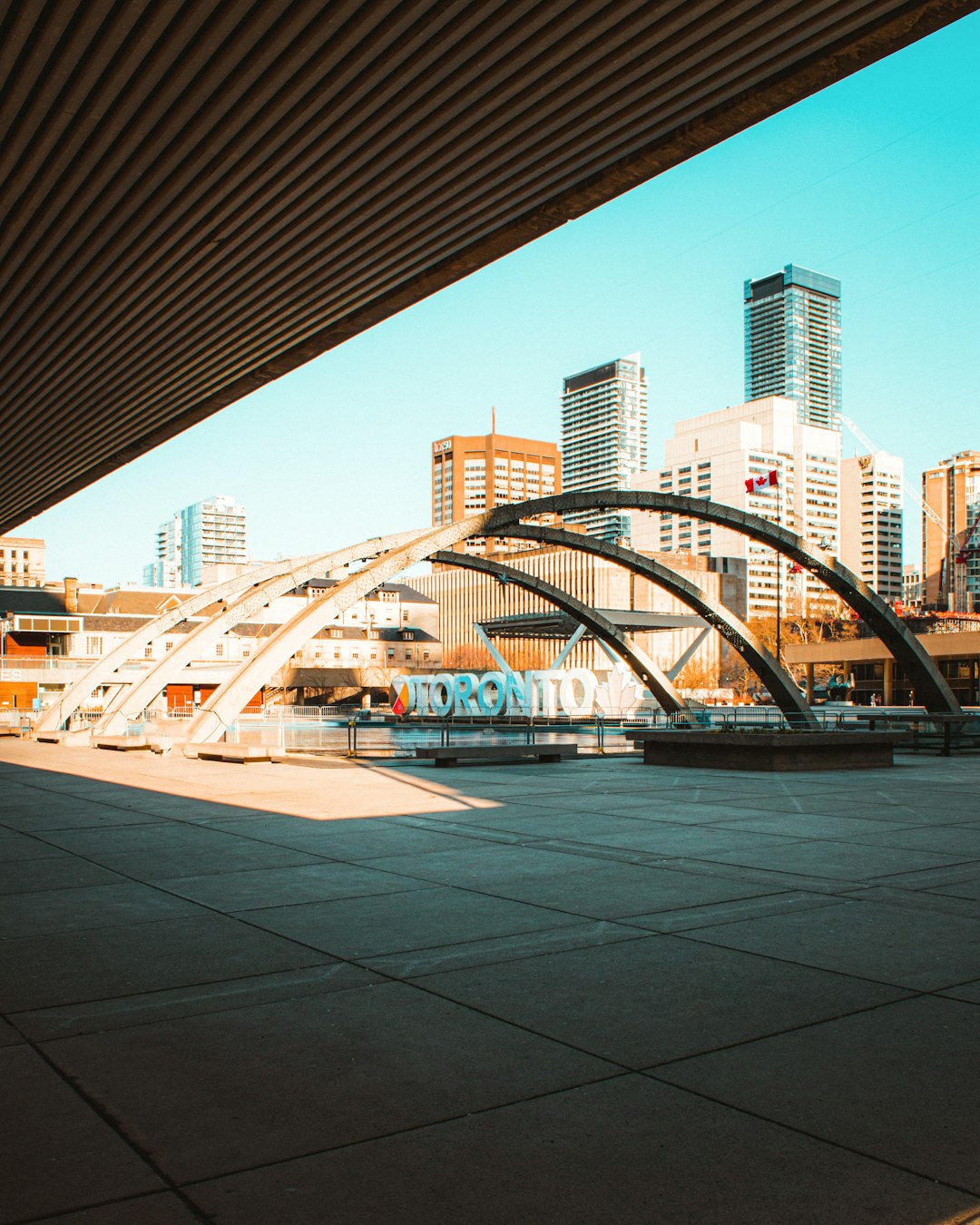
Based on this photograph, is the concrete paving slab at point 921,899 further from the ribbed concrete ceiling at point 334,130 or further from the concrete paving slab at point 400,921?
the ribbed concrete ceiling at point 334,130

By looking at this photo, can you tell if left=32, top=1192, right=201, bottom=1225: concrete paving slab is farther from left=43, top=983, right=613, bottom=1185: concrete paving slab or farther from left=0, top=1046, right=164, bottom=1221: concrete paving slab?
left=43, top=983, right=613, bottom=1185: concrete paving slab

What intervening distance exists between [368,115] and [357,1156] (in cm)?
977

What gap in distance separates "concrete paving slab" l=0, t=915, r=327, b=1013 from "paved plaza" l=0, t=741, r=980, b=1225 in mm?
32

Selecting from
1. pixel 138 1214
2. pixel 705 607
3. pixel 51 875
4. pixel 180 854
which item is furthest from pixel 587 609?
pixel 138 1214

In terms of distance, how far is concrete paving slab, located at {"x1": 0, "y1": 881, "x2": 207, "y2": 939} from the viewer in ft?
27.2

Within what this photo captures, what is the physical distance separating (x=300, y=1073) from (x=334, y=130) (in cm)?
951

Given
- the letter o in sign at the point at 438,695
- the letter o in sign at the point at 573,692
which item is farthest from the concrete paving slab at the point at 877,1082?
the letter o in sign at the point at 438,695

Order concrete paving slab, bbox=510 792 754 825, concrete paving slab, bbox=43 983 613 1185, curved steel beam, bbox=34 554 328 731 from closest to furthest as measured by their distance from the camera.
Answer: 1. concrete paving slab, bbox=43 983 613 1185
2. concrete paving slab, bbox=510 792 754 825
3. curved steel beam, bbox=34 554 328 731

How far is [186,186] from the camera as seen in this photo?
12.5m

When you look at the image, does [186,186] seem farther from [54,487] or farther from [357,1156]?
[54,487]

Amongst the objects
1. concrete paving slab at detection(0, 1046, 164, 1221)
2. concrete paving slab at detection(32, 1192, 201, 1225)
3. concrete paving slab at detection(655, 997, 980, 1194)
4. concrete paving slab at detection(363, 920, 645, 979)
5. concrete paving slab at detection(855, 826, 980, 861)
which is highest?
concrete paving slab at detection(655, 997, 980, 1194)

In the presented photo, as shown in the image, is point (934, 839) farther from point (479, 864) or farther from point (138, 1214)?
point (138, 1214)

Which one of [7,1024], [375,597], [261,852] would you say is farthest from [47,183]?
[375,597]

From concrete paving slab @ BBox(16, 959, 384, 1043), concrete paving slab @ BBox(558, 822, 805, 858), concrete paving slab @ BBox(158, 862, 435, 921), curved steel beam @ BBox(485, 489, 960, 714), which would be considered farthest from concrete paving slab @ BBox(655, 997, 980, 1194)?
curved steel beam @ BBox(485, 489, 960, 714)
